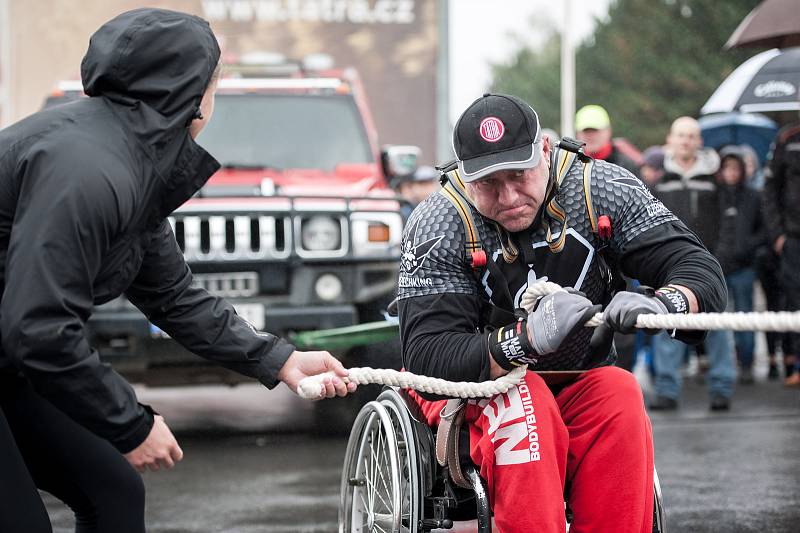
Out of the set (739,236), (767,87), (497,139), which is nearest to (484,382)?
(497,139)

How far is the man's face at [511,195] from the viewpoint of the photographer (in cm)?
386

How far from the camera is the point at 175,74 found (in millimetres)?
3072

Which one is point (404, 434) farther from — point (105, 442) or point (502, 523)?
point (105, 442)

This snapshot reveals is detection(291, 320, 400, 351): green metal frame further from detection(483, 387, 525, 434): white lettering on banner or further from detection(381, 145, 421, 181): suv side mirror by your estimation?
detection(483, 387, 525, 434): white lettering on banner

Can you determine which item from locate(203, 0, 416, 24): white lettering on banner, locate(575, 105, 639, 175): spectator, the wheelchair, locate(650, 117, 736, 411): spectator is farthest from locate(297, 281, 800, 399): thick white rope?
locate(203, 0, 416, 24): white lettering on banner

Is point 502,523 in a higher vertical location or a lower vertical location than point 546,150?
lower

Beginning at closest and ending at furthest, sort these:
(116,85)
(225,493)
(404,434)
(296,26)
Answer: (116,85) < (404,434) < (225,493) < (296,26)

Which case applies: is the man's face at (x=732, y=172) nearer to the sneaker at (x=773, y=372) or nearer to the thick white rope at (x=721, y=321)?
the sneaker at (x=773, y=372)

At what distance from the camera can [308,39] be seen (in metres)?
11.7

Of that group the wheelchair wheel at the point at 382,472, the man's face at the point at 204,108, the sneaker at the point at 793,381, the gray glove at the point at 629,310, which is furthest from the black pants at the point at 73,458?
the sneaker at the point at 793,381

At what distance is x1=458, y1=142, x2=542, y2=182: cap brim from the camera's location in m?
3.83

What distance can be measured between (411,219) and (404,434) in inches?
26.3

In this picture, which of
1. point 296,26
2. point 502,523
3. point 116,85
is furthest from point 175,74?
point 296,26

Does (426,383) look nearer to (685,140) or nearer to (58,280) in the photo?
(58,280)
